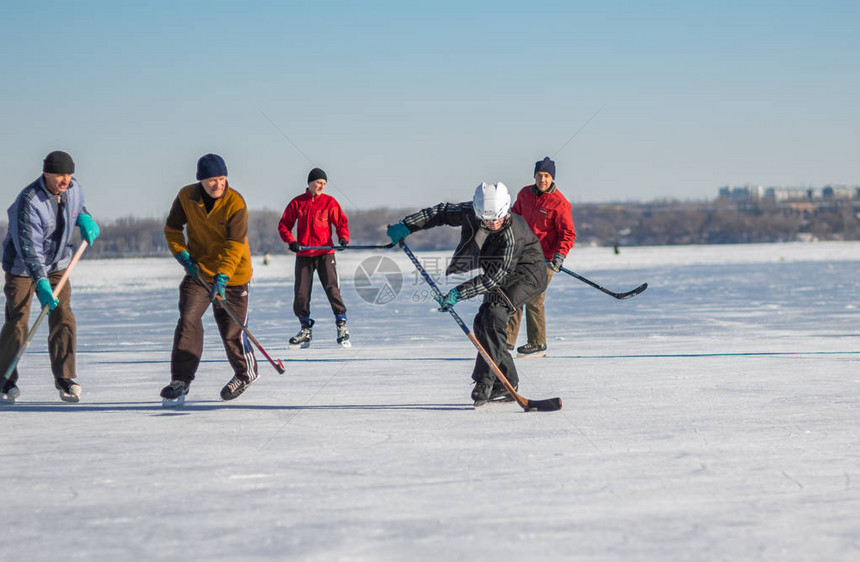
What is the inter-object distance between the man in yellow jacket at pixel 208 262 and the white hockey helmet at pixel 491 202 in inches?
48.2

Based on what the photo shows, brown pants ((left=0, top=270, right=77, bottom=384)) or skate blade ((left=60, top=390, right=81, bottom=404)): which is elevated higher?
brown pants ((left=0, top=270, right=77, bottom=384))

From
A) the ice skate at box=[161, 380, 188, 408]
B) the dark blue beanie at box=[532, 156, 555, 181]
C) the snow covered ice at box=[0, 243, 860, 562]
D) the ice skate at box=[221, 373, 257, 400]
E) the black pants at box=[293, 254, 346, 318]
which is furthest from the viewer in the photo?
the black pants at box=[293, 254, 346, 318]

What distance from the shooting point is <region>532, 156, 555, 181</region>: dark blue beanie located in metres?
6.72

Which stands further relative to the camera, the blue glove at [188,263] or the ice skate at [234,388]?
the ice skate at [234,388]

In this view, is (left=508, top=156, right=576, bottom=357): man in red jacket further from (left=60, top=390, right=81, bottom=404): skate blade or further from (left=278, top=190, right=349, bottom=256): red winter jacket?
(left=60, top=390, right=81, bottom=404): skate blade

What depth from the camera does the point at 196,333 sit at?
189 inches

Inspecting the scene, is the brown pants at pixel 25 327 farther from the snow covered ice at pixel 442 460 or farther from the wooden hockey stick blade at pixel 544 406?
the wooden hockey stick blade at pixel 544 406

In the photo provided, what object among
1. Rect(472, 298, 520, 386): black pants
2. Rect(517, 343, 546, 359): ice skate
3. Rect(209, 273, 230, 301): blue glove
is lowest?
Rect(517, 343, 546, 359): ice skate

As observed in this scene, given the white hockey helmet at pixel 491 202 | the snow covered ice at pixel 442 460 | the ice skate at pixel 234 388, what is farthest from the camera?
the ice skate at pixel 234 388

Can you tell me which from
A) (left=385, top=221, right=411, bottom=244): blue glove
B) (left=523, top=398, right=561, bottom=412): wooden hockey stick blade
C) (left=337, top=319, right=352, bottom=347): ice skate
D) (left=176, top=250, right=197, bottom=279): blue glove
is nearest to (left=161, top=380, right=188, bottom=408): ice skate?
(left=176, top=250, right=197, bottom=279): blue glove

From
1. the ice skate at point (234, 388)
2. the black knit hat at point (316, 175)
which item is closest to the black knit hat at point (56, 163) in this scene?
the ice skate at point (234, 388)

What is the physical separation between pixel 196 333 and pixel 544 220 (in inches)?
117

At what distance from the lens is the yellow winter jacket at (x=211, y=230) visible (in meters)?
4.65

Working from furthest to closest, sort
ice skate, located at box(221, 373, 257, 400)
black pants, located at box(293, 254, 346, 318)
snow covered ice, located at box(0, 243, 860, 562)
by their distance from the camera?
black pants, located at box(293, 254, 346, 318) < ice skate, located at box(221, 373, 257, 400) < snow covered ice, located at box(0, 243, 860, 562)
